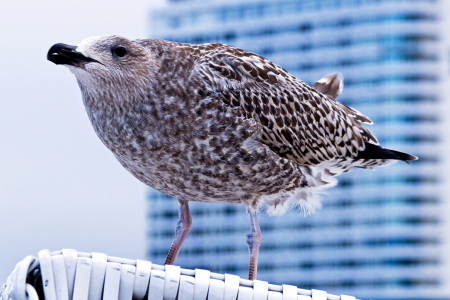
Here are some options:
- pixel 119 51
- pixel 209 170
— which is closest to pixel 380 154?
pixel 209 170

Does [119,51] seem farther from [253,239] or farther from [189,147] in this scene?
[253,239]

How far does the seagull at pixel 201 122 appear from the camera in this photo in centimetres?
357

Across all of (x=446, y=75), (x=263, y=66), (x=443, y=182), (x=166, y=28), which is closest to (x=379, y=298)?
(x=443, y=182)

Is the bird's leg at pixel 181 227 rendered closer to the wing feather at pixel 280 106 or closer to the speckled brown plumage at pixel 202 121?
the speckled brown plumage at pixel 202 121

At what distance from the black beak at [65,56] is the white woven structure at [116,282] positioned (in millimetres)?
1191

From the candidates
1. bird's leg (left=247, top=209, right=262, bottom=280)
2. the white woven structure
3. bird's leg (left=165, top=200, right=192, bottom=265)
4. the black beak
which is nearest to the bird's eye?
the black beak

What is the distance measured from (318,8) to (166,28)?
981 inches

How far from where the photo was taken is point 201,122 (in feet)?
12.0

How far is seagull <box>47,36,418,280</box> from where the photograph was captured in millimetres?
3572

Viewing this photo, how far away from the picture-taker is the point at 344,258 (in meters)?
100

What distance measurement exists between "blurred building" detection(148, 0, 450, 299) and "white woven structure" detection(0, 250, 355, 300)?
89.8m

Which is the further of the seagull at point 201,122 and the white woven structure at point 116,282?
the seagull at point 201,122

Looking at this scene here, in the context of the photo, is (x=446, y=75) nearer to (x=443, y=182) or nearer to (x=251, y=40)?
(x=443, y=182)

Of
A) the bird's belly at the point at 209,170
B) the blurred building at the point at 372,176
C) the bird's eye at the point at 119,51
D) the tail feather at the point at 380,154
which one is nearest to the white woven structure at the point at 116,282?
the bird's belly at the point at 209,170
